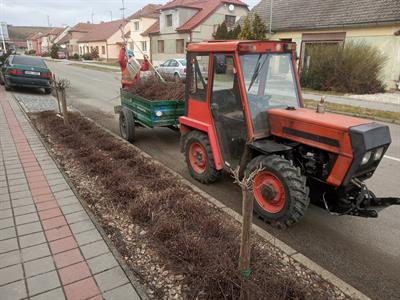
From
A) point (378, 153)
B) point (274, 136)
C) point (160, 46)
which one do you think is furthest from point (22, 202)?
point (160, 46)

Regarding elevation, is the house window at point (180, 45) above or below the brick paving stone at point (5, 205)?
above

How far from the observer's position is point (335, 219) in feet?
13.5

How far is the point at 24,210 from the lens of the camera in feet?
12.8

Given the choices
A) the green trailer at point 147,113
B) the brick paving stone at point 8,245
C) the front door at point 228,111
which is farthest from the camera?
the green trailer at point 147,113

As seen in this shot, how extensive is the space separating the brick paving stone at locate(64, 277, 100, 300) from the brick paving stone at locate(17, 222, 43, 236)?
3.55 ft

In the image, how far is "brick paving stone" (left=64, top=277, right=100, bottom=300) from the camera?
8.43 ft

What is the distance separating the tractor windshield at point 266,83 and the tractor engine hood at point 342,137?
350 mm

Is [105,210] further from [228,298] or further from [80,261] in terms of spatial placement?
[228,298]

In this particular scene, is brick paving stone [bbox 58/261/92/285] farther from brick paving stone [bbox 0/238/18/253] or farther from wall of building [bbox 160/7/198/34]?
wall of building [bbox 160/7/198/34]

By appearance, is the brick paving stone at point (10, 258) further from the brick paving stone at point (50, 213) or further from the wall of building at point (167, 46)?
the wall of building at point (167, 46)

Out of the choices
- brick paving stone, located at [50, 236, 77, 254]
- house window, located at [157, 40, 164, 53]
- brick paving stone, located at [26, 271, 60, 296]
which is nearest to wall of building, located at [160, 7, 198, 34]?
house window, located at [157, 40, 164, 53]

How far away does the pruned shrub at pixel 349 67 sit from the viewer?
634 inches

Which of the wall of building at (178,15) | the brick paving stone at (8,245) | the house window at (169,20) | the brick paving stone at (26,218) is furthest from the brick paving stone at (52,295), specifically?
the house window at (169,20)

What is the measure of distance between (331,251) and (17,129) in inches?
282
